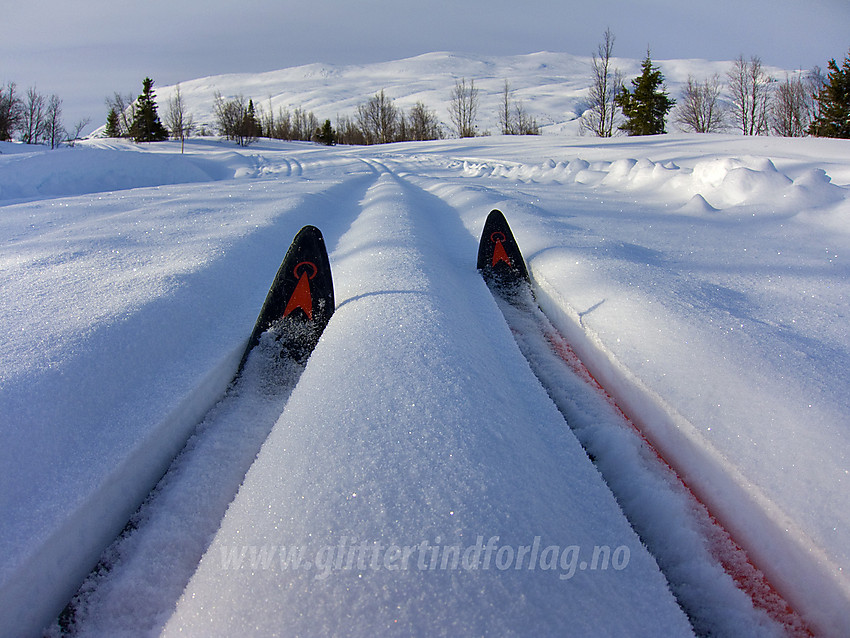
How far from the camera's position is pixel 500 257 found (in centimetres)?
326

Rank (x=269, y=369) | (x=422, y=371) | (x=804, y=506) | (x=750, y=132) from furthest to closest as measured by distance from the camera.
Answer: (x=750, y=132) < (x=269, y=369) < (x=422, y=371) < (x=804, y=506)

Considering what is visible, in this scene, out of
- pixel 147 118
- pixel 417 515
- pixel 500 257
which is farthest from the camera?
pixel 147 118

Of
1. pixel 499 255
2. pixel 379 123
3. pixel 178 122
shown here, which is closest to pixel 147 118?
pixel 178 122

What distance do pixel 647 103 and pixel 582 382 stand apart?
27146 mm

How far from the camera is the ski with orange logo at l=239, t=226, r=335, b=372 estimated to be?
7.17 ft

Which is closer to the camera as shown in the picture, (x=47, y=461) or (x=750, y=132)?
(x=47, y=461)

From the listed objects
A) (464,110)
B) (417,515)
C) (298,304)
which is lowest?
(417,515)

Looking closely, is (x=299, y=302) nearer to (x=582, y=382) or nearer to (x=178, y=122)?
(x=582, y=382)

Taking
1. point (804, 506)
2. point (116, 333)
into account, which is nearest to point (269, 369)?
point (116, 333)

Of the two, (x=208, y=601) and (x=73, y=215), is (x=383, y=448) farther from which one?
(x=73, y=215)

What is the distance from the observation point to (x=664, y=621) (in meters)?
0.90

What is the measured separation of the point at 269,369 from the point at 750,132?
36.9 metres

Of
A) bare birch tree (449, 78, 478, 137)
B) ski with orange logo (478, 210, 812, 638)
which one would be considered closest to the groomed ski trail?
ski with orange logo (478, 210, 812, 638)

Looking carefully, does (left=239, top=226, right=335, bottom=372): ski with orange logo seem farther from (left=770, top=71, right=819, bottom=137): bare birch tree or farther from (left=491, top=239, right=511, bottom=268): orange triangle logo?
(left=770, top=71, right=819, bottom=137): bare birch tree
